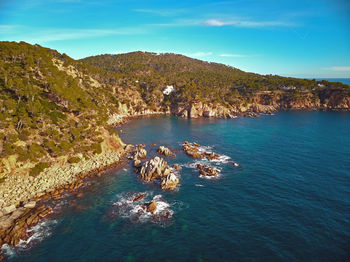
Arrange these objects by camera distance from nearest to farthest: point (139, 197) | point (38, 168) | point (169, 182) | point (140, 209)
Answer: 1. point (140, 209)
2. point (139, 197)
3. point (38, 168)
4. point (169, 182)

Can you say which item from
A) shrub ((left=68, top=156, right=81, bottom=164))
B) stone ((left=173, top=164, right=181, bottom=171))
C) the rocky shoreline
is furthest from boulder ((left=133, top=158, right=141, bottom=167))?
shrub ((left=68, top=156, right=81, bottom=164))

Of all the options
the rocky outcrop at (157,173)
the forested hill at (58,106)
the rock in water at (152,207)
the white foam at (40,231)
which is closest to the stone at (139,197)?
the rock in water at (152,207)

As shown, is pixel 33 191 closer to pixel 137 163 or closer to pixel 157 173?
pixel 137 163

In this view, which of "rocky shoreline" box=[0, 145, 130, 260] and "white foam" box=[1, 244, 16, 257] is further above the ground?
"rocky shoreline" box=[0, 145, 130, 260]

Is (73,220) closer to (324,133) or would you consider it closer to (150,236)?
(150,236)

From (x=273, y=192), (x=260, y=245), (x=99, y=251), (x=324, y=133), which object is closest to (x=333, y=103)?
(x=324, y=133)

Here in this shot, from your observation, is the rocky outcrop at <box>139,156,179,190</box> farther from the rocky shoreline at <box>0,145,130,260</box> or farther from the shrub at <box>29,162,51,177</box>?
the shrub at <box>29,162,51,177</box>

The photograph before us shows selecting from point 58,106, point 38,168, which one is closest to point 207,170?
point 38,168

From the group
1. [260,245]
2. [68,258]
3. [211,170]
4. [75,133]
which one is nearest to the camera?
[68,258]

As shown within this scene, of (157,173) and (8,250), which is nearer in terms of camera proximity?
(8,250)
